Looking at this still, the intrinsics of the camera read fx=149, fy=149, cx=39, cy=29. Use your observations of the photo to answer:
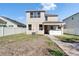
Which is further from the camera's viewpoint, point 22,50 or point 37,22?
point 37,22

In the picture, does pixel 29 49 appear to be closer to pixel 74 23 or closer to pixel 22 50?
pixel 22 50

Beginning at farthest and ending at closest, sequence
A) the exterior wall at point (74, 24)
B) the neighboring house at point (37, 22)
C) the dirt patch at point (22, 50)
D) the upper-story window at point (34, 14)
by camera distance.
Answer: the exterior wall at point (74, 24) → the upper-story window at point (34, 14) → the neighboring house at point (37, 22) → the dirt patch at point (22, 50)

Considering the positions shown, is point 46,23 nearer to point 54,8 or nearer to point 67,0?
point 54,8

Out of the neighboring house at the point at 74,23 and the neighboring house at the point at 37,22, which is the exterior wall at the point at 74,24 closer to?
the neighboring house at the point at 74,23

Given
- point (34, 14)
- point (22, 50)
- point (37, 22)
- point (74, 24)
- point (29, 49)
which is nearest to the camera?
point (22, 50)

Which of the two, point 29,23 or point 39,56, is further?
point 29,23

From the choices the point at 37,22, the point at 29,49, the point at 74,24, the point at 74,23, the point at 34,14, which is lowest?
the point at 29,49

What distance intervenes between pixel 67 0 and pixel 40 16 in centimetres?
1400

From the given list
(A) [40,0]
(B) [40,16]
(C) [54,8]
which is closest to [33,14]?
(B) [40,16]

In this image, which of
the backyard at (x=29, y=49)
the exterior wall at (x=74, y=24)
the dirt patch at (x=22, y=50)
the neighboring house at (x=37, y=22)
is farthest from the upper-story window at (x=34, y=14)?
the dirt patch at (x=22, y=50)

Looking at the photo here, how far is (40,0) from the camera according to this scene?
1466 centimetres

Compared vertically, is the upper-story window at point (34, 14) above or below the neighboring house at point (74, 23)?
above

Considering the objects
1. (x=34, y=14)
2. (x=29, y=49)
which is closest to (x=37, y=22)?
(x=34, y=14)

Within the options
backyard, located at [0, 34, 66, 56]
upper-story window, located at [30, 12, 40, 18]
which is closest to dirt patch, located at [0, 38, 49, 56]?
backyard, located at [0, 34, 66, 56]
